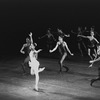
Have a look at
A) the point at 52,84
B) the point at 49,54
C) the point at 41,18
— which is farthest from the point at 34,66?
the point at 41,18

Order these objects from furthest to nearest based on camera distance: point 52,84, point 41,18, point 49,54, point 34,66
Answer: point 41,18 < point 49,54 < point 52,84 < point 34,66

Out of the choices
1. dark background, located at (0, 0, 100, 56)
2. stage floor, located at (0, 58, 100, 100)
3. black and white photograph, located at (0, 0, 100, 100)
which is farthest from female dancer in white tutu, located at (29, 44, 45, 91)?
dark background, located at (0, 0, 100, 56)

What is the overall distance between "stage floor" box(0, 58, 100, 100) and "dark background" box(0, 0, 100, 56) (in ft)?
35.8

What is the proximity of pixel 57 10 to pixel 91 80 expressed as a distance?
2924 cm

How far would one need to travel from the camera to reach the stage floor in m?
15.1

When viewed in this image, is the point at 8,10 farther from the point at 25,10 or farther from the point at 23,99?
the point at 23,99

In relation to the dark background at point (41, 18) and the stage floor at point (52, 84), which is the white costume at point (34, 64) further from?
the dark background at point (41, 18)

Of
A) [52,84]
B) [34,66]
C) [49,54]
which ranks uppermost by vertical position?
[34,66]

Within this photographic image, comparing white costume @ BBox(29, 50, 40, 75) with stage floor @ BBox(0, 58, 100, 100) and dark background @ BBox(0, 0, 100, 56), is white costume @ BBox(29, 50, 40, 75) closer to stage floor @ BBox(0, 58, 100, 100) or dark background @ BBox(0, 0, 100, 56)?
stage floor @ BBox(0, 58, 100, 100)

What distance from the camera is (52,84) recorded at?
1709 centimetres

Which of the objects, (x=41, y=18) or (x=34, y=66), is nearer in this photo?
(x=34, y=66)

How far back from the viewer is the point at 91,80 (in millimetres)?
17297

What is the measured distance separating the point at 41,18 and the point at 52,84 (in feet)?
88.5

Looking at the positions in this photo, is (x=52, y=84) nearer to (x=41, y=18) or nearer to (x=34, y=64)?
(x=34, y=64)
